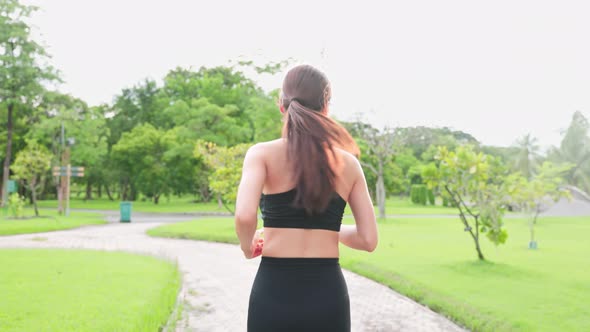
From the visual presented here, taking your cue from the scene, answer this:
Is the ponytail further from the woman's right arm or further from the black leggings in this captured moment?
the black leggings

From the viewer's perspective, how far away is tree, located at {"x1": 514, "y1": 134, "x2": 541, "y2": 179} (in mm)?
50875

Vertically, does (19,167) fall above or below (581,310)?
above

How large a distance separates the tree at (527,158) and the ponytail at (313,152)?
51591 mm

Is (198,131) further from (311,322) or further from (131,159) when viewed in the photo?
(311,322)

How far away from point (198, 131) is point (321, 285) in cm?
3567

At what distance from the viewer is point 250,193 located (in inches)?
73.7

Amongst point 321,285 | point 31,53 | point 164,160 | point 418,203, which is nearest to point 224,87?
point 164,160

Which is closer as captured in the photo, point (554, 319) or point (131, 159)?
point (554, 319)

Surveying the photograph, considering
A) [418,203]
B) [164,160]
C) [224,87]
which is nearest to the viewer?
[164,160]

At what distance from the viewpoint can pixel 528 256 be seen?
10.9m

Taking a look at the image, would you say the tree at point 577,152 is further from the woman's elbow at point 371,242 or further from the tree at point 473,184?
the woman's elbow at point 371,242

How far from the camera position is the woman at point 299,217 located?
6.23 feet

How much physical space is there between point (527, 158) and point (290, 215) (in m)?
55.1

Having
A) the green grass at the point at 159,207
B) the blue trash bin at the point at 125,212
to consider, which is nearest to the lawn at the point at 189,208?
the green grass at the point at 159,207
